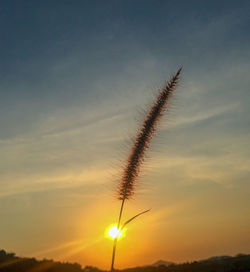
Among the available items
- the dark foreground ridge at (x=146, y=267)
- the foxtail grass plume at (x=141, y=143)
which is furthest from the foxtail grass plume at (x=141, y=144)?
the dark foreground ridge at (x=146, y=267)

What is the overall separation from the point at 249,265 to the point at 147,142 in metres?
8.05

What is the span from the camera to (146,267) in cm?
1589

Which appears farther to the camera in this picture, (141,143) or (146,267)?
(146,267)

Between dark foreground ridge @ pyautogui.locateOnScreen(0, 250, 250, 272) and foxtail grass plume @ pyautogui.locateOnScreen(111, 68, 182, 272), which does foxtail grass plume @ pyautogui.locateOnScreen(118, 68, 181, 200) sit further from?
dark foreground ridge @ pyautogui.locateOnScreen(0, 250, 250, 272)

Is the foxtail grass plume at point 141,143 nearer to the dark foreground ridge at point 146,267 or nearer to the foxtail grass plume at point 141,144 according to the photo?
the foxtail grass plume at point 141,144

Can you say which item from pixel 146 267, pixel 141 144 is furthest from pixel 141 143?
pixel 146 267

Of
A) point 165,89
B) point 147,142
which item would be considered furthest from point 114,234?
point 165,89

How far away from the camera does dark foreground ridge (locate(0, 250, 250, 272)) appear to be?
44.7ft

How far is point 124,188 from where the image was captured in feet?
25.6

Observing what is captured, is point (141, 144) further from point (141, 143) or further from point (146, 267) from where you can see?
point (146, 267)

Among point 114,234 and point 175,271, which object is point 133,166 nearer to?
point 114,234

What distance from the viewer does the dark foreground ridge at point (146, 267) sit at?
13.6 meters

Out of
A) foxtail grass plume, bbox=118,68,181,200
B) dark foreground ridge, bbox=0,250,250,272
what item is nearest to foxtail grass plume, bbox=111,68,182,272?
foxtail grass plume, bbox=118,68,181,200

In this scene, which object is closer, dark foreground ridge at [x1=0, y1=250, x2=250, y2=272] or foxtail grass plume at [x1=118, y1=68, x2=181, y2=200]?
foxtail grass plume at [x1=118, y1=68, x2=181, y2=200]
